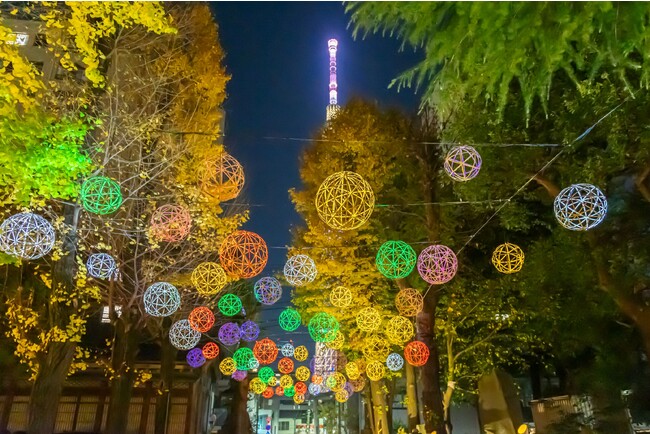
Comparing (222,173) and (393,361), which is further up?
(222,173)

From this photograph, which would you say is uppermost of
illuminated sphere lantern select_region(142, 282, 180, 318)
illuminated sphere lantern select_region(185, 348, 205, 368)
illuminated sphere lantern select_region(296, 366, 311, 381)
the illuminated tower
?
the illuminated tower

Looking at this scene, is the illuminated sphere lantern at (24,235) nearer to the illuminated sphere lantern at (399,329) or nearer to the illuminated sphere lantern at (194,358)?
the illuminated sphere lantern at (399,329)

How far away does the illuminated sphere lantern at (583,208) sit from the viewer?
739cm

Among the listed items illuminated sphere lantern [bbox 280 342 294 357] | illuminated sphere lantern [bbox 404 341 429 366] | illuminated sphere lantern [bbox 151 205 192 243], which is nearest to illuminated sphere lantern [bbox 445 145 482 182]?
illuminated sphere lantern [bbox 151 205 192 243]

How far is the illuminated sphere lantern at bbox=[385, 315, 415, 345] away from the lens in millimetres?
12797

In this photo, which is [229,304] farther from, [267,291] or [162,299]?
[162,299]

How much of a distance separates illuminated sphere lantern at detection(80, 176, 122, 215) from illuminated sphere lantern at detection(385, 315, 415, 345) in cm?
812

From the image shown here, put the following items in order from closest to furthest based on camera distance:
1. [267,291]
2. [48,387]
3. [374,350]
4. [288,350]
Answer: [48,387] → [267,291] → [374,350] → [288,350]

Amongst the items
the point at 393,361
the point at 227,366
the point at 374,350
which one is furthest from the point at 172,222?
the point at 227,366

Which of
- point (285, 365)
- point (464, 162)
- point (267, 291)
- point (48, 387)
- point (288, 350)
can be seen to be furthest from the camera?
point (285, 365)

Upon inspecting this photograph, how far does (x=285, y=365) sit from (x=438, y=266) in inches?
402

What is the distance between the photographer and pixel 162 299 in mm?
10375

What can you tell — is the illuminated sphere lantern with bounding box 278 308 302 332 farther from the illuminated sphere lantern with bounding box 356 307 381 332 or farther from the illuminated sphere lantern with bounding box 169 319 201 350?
the illuminated sphere lantern with bounding box 169 319 201 350

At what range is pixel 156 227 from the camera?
29.0 feet
